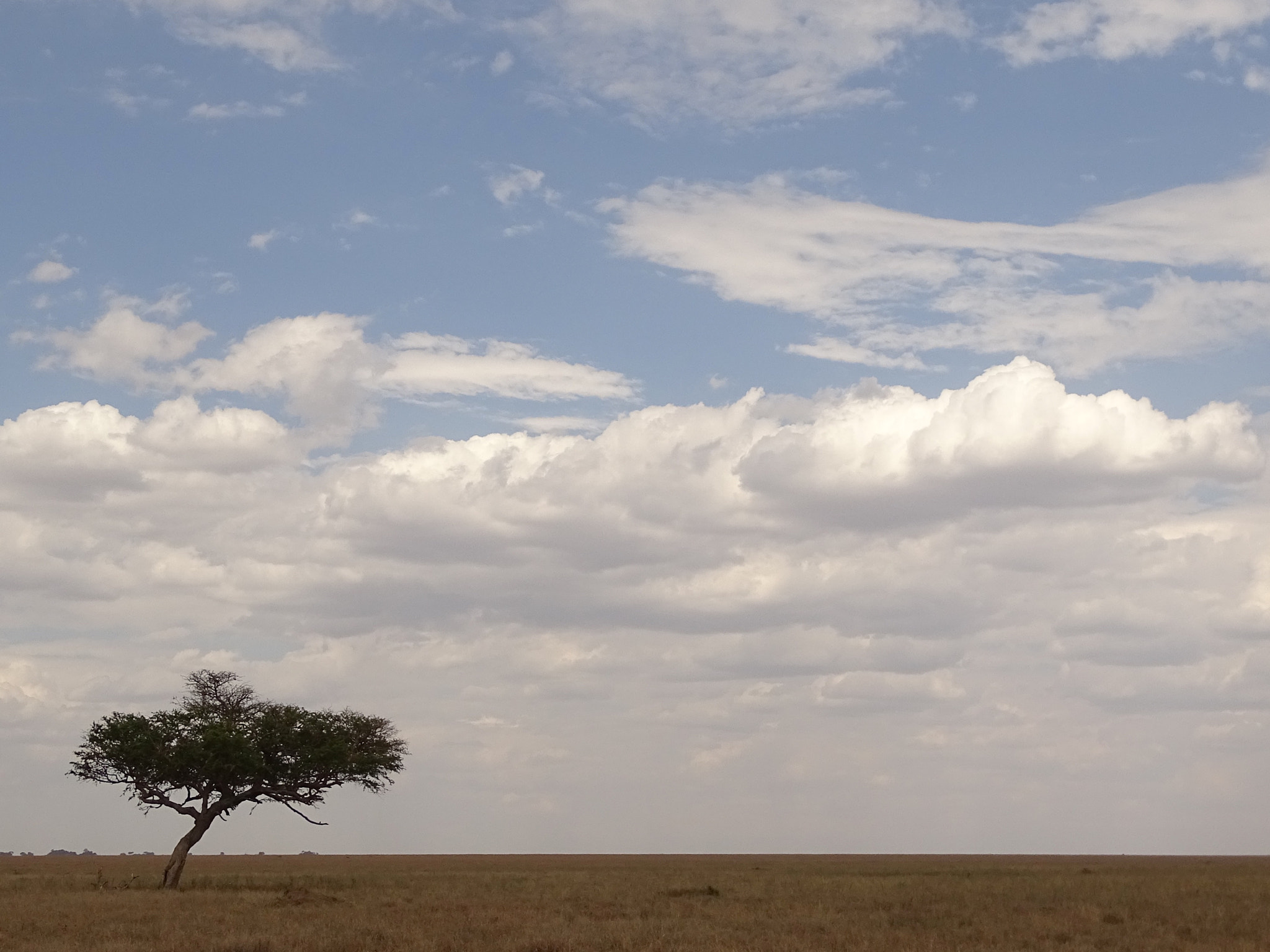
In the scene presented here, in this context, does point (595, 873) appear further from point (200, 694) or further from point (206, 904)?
point (206, 904)

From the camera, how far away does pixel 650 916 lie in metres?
40.0

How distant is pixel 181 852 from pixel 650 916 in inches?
1063

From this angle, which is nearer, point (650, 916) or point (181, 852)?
point (650, 916)

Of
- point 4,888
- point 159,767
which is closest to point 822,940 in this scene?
point 159,767

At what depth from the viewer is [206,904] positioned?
44438 mm

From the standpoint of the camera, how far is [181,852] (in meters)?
57.1

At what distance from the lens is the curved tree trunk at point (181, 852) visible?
56.3 meters

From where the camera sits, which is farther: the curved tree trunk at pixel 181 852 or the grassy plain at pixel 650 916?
the curved tree trunk at pixel 181 852

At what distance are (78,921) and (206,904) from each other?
7.38 meters

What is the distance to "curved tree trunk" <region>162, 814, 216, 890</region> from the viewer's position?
185ft

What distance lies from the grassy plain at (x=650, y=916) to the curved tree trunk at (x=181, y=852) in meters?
1.24

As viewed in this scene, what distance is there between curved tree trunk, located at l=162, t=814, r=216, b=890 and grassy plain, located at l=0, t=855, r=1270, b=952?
1240 millimetres

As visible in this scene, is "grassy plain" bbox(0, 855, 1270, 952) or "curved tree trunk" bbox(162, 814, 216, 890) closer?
"grassy plain" bbox(0, 855, 1270, 952)

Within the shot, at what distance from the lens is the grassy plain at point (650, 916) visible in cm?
3188
